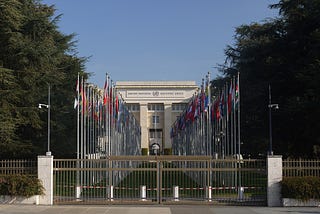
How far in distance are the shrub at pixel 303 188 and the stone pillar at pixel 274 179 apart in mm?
581

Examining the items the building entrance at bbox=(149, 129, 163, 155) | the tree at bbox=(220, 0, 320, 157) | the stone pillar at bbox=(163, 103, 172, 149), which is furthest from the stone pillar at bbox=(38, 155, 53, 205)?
the building entrance at bbox=(149, 129, 163, 155)

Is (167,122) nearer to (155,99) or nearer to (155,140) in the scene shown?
(155,99)

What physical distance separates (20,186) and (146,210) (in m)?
6.12

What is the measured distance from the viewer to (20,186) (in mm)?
23469

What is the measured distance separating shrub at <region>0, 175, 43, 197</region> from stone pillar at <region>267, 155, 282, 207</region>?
10493 mm

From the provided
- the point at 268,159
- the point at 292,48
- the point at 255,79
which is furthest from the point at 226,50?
the point at 268,159

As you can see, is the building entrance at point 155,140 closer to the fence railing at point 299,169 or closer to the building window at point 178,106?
the building window at point 178,106

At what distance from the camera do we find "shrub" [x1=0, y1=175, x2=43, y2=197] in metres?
23.3

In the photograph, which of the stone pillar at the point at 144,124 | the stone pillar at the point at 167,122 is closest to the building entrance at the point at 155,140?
the stone pillar at the point at 167,122

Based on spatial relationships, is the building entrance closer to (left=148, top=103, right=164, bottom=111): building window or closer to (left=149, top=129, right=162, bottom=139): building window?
(left=149, top=129, right=162, bottom=139): building window

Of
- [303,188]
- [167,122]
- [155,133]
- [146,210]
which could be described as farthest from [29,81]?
[155,133]

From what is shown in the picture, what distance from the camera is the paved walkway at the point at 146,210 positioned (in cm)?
2097

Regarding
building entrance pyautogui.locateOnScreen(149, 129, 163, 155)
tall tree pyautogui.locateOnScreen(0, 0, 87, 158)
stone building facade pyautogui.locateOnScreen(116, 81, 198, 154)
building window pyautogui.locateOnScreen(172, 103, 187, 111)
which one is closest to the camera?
tall tree pyautogui.locateOnScreen(0, 0, 87, 158)

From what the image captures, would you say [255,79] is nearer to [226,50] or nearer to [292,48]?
[292,48]
